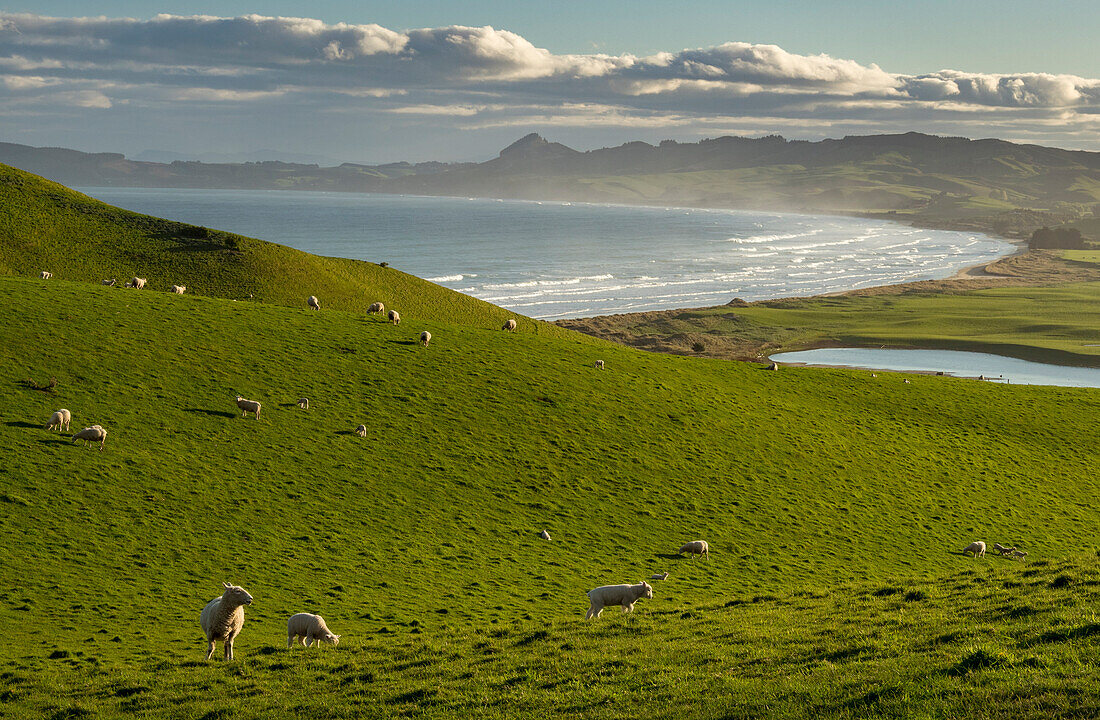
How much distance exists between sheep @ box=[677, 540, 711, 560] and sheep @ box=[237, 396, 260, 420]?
23348 millimetres

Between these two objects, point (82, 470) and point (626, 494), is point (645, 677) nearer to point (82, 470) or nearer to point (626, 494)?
point (626, 494)

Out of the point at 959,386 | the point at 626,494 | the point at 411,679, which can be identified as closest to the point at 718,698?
the point at 411,679

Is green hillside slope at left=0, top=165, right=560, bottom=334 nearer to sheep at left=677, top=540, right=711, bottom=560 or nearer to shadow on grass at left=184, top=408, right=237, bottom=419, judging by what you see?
shadow on grass at left=184, top=408, right=237, bottom=419

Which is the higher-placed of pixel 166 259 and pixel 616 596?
pixel 166 259

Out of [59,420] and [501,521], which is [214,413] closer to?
[59,420]

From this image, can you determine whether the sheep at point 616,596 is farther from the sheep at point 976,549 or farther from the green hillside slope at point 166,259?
the green hillside slope at point 166,259

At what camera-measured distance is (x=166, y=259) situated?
78.0 m

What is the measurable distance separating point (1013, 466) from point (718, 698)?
4636 centimetres

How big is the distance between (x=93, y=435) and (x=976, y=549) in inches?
1670

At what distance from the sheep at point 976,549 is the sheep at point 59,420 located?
144 ft

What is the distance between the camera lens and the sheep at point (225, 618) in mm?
22000

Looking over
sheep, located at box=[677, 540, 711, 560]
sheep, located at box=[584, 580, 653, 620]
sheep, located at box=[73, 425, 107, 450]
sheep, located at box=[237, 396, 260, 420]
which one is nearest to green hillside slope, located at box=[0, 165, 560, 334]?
sheep, located at box=[237, 396, 260, 420]

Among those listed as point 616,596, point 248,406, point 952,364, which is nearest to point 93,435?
point 248,406

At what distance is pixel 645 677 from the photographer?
18.2 m
